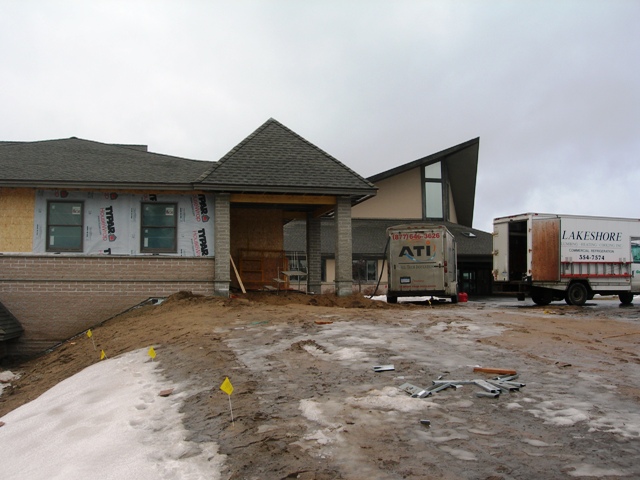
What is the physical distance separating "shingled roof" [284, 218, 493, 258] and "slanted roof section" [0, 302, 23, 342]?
55.2ft

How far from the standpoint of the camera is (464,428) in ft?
16.2

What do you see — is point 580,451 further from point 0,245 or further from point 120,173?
point 0,245

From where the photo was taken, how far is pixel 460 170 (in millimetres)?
38906

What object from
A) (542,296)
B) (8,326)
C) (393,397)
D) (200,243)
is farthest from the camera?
(542,296)

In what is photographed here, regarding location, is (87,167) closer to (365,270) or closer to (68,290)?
(68,290)

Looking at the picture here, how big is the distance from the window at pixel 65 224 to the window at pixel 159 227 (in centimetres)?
186

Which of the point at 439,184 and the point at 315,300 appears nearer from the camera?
the point at 315,300

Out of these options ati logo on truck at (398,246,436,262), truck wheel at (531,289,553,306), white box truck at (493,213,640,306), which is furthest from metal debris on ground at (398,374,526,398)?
truck wheel at (531,289,553,306)

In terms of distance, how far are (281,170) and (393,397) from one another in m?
11.9

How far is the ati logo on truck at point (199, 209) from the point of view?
16636 mm

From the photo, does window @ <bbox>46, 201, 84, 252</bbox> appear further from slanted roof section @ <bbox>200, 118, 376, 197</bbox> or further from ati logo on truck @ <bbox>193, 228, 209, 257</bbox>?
slanted roof section @ <bbox>200, 118, 376, 197</bbox>

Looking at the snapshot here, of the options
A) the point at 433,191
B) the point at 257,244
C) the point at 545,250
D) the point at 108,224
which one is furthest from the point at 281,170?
the point at 433,191

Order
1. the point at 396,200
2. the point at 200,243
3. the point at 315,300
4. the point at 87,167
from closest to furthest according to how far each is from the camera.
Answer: the point at 315,300
the point at 200,243
the point at 87,167
the point at 396,200

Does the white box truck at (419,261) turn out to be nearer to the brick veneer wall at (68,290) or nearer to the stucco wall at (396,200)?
the brick veneer wall at (68,290)
